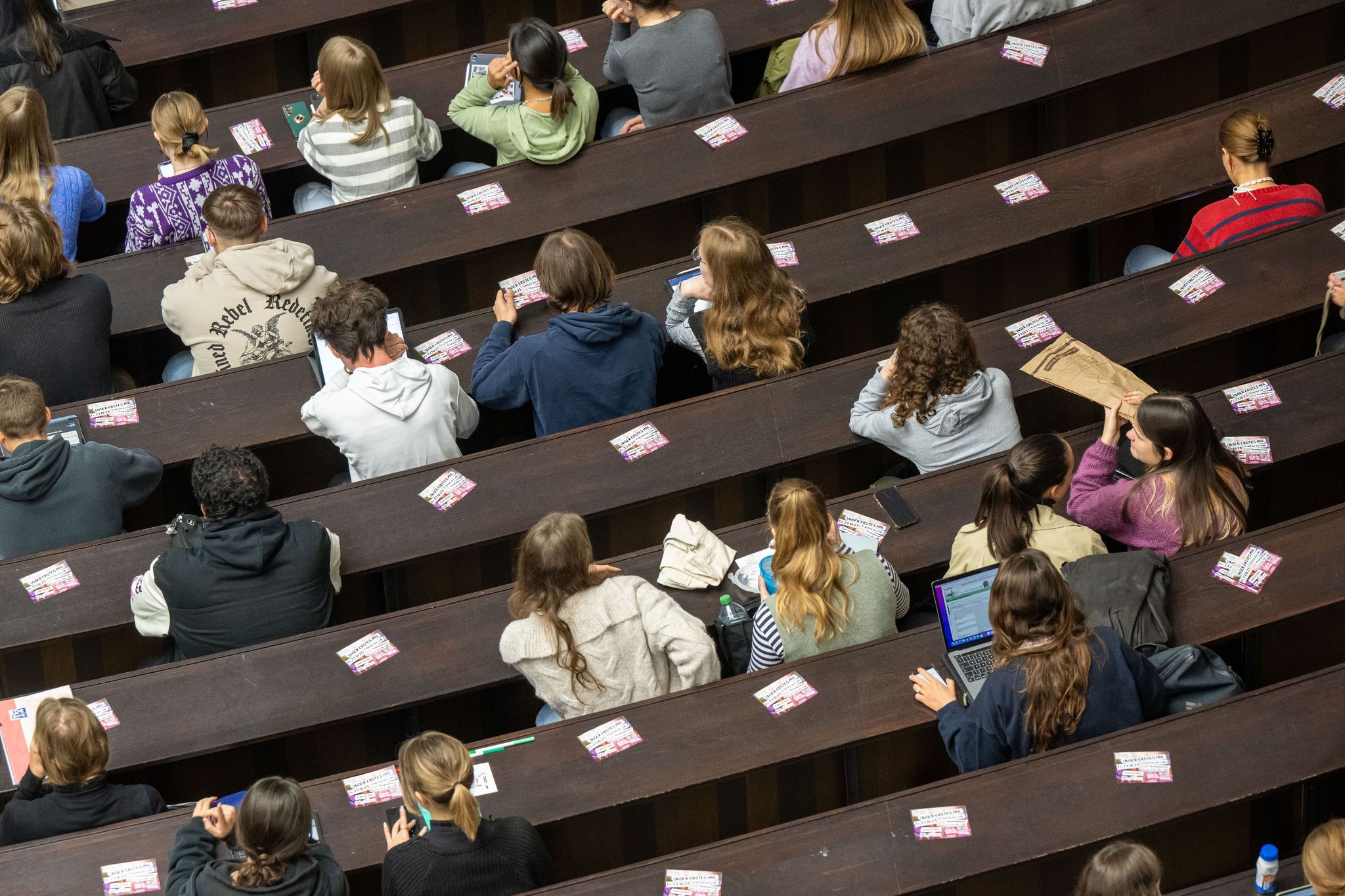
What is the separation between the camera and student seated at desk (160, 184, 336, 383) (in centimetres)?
467

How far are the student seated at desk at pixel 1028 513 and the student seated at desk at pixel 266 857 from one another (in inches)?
65.9

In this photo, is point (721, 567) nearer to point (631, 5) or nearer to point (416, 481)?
point (416, 481)

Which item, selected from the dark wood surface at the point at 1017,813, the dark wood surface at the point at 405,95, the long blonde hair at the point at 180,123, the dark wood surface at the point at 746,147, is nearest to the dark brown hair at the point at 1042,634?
the dark wood surface at the point at 1017,813

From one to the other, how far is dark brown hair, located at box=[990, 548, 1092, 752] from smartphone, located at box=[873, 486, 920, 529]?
785 millimetres

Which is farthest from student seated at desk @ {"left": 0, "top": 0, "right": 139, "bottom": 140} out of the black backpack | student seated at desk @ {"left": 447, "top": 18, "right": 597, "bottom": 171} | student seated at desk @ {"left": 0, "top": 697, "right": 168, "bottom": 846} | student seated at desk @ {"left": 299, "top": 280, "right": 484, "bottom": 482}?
the black backpack

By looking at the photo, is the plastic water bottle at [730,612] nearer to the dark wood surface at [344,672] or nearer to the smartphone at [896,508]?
the dark wood surface at [344,672]

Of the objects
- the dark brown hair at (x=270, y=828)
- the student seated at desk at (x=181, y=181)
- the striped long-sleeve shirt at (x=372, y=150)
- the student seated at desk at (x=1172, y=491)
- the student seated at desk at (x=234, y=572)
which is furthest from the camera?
the striped long-sleeve shirt at (x=372, y=150)

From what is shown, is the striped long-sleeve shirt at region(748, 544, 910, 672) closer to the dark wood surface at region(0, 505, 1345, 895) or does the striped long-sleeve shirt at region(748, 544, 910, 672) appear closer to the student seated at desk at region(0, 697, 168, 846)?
the dark wood surface at region(0, 505, 1345, 895)

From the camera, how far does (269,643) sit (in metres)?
4.04

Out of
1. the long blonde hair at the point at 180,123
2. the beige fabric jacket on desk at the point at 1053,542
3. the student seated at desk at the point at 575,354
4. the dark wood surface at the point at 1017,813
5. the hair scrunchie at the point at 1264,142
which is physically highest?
the long blonde hair at the point at 180,123

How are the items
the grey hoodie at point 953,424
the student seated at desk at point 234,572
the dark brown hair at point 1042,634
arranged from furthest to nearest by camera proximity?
the grey hoodie at point 953,424, the student seated at desk at point 234,572, the dark brown hair at point 1042,634

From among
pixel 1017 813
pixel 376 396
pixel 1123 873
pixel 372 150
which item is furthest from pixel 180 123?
pixel 1123 873

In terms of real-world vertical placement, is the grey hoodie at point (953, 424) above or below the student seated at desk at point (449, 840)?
above

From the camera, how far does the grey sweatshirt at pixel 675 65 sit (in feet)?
17.1
